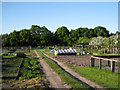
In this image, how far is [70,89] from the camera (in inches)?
283

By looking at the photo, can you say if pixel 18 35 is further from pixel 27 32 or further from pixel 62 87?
pixel 62 87

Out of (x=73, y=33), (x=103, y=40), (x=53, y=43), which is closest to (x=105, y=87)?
(x=103, y=40)

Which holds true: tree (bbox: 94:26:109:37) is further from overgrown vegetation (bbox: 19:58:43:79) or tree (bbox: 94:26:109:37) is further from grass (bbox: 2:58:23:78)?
overgrown vegetation (bbox: 19:58:43:79)

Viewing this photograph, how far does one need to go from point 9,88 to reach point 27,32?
66.8 metres

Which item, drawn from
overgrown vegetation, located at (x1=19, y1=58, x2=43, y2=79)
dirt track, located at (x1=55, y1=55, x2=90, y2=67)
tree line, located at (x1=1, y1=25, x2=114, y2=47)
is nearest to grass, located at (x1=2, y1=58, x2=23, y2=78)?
overgrown vegetation, located at (x1=19, y1=58, x2=43, y2=79)

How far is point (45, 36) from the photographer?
72.4m

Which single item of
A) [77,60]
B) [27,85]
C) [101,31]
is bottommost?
[27,85]

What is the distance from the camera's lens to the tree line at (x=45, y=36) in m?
70.2

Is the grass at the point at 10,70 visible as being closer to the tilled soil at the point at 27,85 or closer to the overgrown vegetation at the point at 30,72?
the overgrown vegetation at the point at 30,72

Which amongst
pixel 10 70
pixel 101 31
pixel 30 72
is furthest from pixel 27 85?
pixel 101 31

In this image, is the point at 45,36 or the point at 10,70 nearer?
the point at 10,70

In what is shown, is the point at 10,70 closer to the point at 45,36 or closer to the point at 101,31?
the point at 45,36

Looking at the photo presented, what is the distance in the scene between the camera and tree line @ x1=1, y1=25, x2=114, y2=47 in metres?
70.2

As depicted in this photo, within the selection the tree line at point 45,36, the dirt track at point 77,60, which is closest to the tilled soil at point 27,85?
the dirt track at point 77,60
